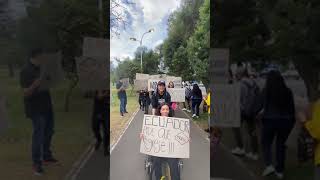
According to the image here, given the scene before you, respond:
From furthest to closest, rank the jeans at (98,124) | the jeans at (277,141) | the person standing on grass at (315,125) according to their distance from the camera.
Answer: the jeans at (98,124) < the jeans at (277,141) < the person standing on grass at (315,125)

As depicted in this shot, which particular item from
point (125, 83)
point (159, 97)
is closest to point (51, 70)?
point (125, 83)

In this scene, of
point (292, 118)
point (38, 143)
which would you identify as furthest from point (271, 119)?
point (38, 143)

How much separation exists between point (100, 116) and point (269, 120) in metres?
1.77

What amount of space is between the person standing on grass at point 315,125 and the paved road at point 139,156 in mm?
1031

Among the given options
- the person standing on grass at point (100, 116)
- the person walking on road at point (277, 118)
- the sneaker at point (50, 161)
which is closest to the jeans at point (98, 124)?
the person standing on grass at point (100, 116)

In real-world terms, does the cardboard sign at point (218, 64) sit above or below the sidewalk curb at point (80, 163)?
above

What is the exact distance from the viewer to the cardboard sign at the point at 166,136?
18.1ft

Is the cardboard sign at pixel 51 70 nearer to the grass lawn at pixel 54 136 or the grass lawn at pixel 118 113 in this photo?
the grass lawn at pixel 54 136

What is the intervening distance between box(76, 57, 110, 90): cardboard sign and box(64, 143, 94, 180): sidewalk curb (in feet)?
2.08

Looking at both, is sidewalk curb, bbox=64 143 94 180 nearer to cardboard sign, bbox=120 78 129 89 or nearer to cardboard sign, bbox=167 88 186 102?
cardboard sign, bbox=120 78 129 89

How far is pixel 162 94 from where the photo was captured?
5.55 m

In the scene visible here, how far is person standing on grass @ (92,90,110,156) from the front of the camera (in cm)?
565

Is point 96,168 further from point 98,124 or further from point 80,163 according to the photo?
point 98,124

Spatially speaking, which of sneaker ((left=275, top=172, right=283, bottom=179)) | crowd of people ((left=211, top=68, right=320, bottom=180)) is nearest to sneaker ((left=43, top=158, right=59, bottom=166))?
crowd of people ((left=211, top=68, right=320, bottom=180))
